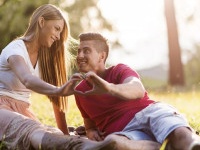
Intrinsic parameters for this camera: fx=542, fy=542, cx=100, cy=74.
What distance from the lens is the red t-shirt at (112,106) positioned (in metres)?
4.66

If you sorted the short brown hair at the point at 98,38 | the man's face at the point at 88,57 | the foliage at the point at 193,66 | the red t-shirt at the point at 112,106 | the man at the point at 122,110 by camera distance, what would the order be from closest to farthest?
the man at the point at 122,110 < the red t-shirt at the point at 112,106 < the man's face at the point at 88,57 < the short brown hair at the point at 98,38 < the foliage at the point at 193,66

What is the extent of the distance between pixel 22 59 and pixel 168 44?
13591 millimetres

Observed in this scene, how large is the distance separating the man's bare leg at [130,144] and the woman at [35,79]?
0.69 feet

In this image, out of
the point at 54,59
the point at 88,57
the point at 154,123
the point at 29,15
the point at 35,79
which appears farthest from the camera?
the point at 29,15

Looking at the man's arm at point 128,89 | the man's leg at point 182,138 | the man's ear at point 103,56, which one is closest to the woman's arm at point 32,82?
the man's arm at point 128,89

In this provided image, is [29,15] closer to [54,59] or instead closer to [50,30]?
[54,59]

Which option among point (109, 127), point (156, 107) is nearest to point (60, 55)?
point (109, 127)

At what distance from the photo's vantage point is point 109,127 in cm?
475

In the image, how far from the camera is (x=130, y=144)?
4066 millimetres

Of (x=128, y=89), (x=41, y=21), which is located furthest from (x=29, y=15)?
(x=128, y=89)

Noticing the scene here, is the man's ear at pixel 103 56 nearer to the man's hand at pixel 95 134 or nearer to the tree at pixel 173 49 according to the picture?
the man's hand at pixel 95 134

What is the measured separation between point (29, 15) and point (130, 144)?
46.0 ft

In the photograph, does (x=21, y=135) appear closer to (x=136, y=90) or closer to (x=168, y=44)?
(x=136, y=90)

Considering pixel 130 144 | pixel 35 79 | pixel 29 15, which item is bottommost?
pixel 29 15
